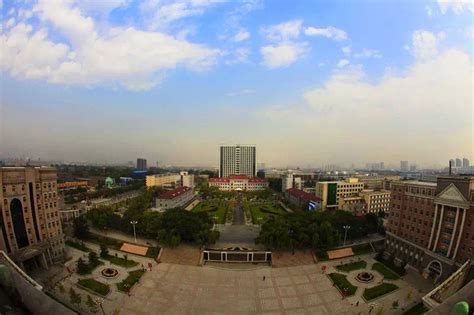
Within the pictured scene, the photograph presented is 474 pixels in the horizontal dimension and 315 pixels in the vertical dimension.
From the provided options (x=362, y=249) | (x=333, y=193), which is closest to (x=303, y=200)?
(x=333, y=193)

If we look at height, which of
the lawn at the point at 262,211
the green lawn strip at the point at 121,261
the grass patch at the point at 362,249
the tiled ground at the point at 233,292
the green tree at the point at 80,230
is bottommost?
the tiled ground at the point at 233,292

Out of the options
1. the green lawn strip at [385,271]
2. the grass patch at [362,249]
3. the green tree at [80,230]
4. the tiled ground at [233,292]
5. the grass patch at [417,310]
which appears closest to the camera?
the grass patch at [417,310]

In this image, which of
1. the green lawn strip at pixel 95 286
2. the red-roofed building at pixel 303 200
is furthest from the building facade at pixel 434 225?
the green lawn strip at pixel 95 286

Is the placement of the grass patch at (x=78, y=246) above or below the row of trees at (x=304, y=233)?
below

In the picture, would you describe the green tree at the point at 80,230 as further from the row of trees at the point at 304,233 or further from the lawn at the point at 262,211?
the lawn at the point at 262,211

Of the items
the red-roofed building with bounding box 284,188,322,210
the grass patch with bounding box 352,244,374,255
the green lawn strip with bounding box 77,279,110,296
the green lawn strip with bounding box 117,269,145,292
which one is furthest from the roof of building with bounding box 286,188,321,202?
the green lawn strip with bounding box 77,279,110,296

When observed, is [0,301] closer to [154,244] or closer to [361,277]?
[154,244]

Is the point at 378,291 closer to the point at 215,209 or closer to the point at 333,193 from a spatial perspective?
the point at 333,193
